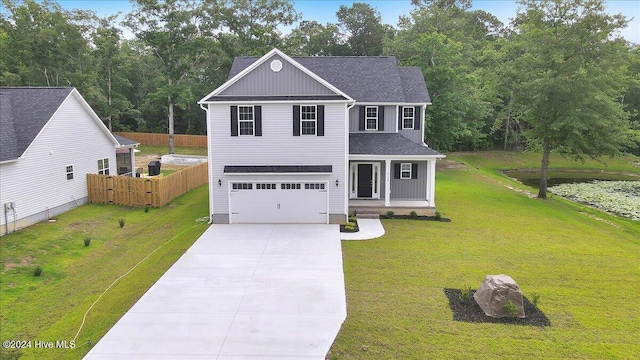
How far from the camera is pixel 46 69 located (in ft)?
136

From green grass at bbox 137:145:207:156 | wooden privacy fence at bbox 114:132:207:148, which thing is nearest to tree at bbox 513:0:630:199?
green grass at bbox 137:145:207:156

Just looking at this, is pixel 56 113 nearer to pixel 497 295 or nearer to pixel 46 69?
pixel 497 295

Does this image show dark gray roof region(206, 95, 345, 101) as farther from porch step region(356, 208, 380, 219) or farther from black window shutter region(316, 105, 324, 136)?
porch step region(356, 208, 380, 219)

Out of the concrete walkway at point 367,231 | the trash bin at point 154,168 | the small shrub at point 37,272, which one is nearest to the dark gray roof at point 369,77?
the concrete walkway at point 367,231

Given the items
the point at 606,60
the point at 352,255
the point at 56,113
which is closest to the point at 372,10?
the point at 606,60

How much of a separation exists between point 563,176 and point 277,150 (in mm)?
32499

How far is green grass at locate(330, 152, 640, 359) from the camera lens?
9.13 m

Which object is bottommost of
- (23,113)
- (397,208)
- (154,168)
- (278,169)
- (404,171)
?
(397,208)

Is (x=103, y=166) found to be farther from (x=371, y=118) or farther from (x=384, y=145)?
(x=384, y=145)

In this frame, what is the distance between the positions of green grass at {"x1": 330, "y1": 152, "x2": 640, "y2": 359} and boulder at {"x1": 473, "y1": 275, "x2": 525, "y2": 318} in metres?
0.55

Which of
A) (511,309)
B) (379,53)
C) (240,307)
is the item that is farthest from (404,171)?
(379,53)

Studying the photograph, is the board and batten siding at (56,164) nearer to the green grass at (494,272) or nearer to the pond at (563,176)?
the green grass at (494,272)

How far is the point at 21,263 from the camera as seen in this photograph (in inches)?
554

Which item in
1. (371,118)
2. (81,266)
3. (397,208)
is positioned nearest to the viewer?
(81,266)
